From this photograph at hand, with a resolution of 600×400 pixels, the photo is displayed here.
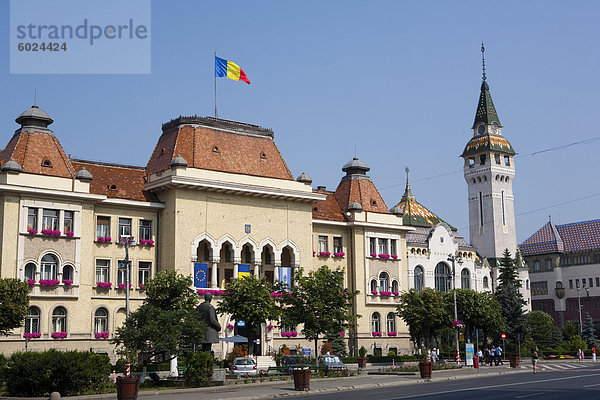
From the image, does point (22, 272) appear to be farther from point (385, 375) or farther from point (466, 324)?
point (466, 324)

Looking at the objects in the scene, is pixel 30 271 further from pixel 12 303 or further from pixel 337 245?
pixel 337 245

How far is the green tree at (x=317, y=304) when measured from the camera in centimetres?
5269

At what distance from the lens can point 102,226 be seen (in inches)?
2143

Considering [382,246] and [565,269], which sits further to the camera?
[565,269]

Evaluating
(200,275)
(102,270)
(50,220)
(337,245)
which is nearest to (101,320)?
(102,270)

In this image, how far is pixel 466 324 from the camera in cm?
7094

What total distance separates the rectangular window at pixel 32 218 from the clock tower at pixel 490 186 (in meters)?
73.7

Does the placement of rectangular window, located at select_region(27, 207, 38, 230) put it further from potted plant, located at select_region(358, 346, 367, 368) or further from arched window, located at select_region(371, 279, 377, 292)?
arched window, located at select_region(371, 279, 377, 292)

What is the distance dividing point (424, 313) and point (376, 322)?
5.81m

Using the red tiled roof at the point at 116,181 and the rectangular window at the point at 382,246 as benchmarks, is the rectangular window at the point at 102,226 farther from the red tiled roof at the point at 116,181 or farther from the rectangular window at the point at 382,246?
the rectangular window at the point at 382,246

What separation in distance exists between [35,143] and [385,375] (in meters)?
29.5

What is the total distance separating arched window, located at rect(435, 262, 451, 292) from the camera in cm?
9131

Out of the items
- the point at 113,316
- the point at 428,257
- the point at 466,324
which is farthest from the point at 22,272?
the point at 428,257

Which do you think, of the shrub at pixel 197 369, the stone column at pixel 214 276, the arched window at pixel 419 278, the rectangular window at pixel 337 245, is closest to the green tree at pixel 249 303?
the stone column at pixel 214 276
